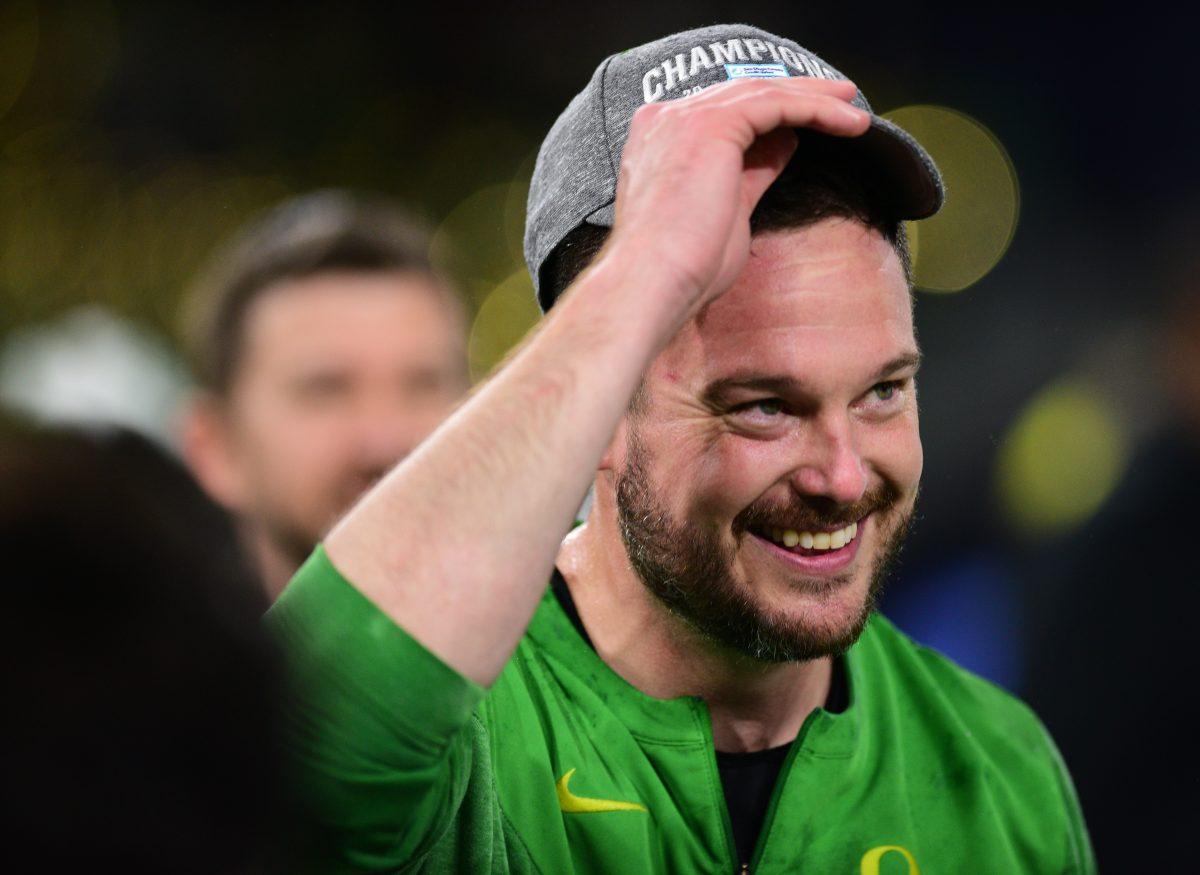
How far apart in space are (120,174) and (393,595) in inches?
279

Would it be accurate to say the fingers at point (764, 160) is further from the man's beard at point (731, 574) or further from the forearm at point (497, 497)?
the man's beard at point (731, 574)

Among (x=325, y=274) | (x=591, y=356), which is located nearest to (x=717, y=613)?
(x=591, y=356)

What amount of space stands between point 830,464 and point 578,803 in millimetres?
624

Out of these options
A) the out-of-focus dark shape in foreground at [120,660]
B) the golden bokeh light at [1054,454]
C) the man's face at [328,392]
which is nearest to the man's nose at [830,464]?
the out-of-focus dark shape in foreground at [120,660]

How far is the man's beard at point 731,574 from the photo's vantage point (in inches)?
70.0

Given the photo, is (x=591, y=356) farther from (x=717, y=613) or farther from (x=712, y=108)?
(x=717, y=613)

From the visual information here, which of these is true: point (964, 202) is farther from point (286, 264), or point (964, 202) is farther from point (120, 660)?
point (120, 660)

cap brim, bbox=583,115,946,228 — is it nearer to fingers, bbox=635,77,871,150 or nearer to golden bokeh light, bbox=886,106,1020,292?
fingers, bbox=635,77,871,150

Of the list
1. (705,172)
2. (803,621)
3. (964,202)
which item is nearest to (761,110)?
(705,172)

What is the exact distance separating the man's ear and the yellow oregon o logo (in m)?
1.80

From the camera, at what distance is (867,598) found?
1.85 metres

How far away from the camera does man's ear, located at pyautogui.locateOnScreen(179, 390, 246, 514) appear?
3047 mm

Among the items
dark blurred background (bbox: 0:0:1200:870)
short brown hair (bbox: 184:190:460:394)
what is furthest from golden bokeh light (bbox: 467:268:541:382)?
short brown hair (bbox: 184:190:460:394)

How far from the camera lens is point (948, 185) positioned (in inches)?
269
